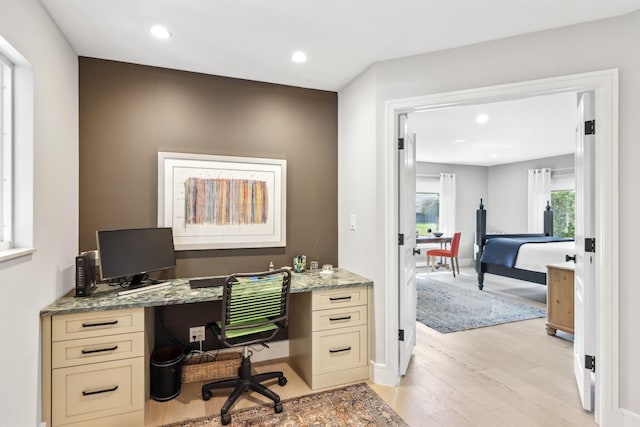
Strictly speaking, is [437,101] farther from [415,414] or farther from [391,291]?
[415,414]

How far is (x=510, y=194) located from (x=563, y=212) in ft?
3.86

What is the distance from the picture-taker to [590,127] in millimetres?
2125

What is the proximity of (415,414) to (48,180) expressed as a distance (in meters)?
2.73

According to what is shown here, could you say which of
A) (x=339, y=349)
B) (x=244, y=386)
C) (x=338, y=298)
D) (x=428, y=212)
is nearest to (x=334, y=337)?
(x=339, y=349)

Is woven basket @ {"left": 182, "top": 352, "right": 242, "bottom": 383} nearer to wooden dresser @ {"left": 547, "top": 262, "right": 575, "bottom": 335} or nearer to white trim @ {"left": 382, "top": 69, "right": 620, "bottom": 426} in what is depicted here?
white trim @ {"left": 382, "top": 69, "right": 620, "bottom": 426}

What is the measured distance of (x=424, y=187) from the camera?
Result: 809cm

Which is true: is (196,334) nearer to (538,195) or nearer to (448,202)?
(448,202)

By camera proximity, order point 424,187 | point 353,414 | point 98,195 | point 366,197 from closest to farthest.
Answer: point 353,414, point 98,195, point 366,197, point 424,187

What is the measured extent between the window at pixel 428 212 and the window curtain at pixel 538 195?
197cm

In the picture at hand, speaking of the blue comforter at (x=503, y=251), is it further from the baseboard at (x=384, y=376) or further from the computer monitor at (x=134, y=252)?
the computer monitor at (x=134, y=252)

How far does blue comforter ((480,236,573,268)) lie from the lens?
527 cm

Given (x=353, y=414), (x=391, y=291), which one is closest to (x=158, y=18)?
(x=391, y=291)

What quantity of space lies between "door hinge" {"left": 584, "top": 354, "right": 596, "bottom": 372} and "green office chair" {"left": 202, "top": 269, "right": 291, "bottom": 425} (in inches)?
78.6

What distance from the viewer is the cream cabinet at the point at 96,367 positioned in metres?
1.95
